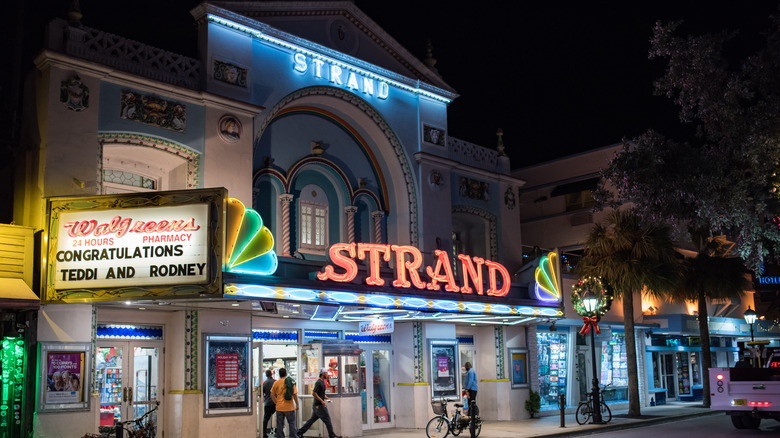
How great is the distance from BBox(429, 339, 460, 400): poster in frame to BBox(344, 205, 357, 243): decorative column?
4.12m

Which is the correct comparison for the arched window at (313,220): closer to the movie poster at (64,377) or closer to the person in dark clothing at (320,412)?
the person in dark clothing at (320,412)

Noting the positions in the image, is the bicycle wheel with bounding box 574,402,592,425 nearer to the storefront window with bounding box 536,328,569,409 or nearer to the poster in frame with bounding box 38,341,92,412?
the storefront window with bounding box 536,328,569,409

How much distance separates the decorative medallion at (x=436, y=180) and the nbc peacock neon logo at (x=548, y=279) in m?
4.02

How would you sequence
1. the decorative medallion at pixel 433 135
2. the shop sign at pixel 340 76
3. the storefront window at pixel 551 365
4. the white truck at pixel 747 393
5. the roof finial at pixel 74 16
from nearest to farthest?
1. the roof finial at pixel 74 16
2. the white truck at pixel 747 393
3. the shop sign at pixel 340 76
4. the decorative medallion at pixel 433 135
5. the storefront window at pixel 551 365

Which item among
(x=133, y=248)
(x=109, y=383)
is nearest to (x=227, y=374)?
(x=109, y=383)

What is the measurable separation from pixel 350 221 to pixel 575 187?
56.9ft

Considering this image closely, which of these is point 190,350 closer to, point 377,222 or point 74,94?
point 74,94

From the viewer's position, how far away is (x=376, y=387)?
2405 centimetres

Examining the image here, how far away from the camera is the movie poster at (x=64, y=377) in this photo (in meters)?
15.9

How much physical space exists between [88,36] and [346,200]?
910 cm

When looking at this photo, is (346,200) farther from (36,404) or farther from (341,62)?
(36,404)

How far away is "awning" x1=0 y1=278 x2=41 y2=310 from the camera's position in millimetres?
14922

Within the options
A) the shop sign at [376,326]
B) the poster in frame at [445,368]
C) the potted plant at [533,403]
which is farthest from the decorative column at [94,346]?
the potted plant at [533,403]

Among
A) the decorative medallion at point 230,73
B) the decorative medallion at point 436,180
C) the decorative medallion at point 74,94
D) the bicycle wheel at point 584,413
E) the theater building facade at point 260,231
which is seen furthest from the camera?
the decorative medallion at point 436,180
